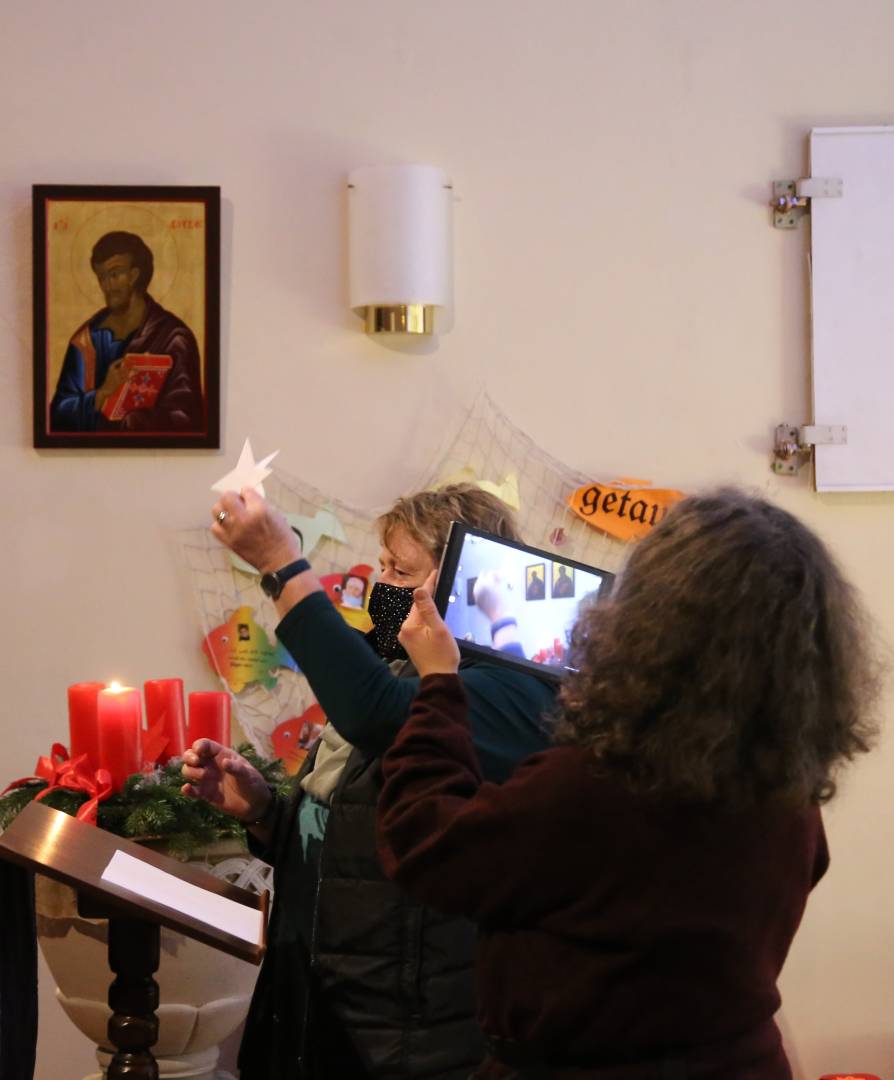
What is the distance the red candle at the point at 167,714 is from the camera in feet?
6.93

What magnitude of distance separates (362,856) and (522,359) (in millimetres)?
1402

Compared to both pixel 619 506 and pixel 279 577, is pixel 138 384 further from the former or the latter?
pixel 279 577

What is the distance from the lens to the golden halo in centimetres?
272

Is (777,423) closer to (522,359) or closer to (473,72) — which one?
(522,359)

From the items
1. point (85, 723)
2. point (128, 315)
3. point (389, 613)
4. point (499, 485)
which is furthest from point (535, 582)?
point (128, 315)

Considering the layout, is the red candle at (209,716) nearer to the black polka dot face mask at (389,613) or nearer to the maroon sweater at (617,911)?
the black polka dot face mask at (389,613)

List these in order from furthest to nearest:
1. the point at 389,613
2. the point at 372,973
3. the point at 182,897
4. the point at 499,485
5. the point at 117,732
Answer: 1. the point at 499,485
2. the point at 117,732
3. the point at 389,613
4. the point at 372,973
5. the point at 182,897

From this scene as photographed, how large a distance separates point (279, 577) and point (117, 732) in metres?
0.76

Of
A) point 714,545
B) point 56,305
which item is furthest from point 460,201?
point 714,545

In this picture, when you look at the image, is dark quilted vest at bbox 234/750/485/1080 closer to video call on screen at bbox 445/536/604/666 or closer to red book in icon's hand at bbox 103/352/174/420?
video call on screen at bbox 445/536/604/666

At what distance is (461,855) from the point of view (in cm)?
115

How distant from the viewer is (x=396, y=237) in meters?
2.63

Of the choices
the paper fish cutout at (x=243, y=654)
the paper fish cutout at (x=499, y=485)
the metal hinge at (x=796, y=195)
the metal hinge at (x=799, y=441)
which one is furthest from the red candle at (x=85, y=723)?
the metal hinge at (x=796, y=195)

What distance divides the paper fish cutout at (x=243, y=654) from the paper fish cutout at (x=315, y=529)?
4.8 inches
